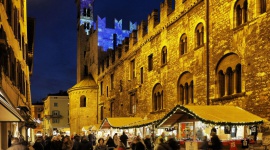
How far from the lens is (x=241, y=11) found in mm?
16875

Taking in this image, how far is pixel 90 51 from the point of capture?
47188 millimetres

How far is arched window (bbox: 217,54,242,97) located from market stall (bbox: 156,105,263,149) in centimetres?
131

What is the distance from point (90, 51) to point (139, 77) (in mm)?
18401

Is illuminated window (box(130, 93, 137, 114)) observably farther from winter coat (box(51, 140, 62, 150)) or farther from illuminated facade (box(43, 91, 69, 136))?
illuminated facade (box(43, 91, 69, 136))

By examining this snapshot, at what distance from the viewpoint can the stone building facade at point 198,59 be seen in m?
15.5

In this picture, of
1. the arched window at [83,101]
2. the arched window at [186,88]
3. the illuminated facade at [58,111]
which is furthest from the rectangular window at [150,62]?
the illuminated facade at [58,111]

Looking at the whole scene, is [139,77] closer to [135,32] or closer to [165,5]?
[135,32]

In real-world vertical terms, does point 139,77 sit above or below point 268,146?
above

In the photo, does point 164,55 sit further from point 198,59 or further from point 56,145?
point 56,145

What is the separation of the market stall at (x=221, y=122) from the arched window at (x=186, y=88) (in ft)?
11.5

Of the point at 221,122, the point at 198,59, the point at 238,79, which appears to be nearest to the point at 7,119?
the point at 221,122

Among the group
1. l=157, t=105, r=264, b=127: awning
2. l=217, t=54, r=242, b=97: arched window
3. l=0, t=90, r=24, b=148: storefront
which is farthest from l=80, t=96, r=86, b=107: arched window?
l=157, t=105, r=264, b=127: awning

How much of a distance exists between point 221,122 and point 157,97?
40.0 feet

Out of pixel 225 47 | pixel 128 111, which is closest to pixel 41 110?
pixel 128 111
